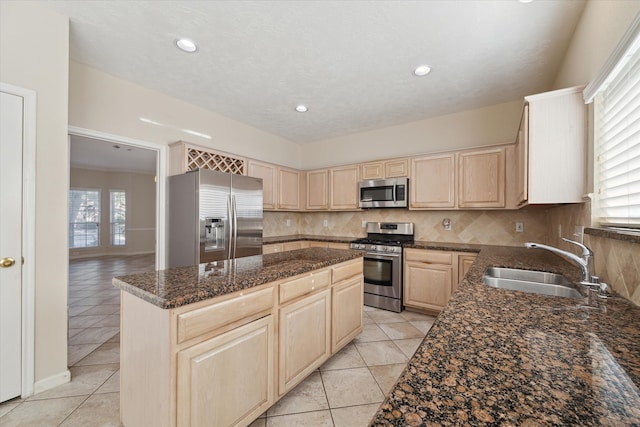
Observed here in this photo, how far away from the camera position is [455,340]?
2.49 ft

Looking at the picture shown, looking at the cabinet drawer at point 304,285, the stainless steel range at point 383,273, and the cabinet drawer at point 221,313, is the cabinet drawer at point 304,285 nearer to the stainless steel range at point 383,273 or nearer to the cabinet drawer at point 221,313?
the cabinet drawer at point 221,313

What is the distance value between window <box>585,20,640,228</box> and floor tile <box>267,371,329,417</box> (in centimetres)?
193

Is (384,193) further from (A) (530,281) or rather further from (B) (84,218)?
(B) (84,218)

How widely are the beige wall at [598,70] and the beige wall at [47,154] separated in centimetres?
329

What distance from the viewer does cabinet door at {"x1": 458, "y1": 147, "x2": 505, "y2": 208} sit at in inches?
125

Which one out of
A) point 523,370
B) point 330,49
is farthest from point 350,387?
point 330,49

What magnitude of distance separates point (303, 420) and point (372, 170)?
10.7 feet

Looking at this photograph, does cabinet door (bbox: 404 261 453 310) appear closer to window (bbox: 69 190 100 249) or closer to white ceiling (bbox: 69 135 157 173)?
white ceiling (bbox: 69 135 157 173)

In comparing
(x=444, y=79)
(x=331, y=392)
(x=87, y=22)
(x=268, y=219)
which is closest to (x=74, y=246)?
(x=268, y=219)

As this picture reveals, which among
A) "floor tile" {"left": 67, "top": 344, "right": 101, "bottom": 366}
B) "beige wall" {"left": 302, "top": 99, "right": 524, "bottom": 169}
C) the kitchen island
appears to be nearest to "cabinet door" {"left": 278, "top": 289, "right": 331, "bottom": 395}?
the kitchen island

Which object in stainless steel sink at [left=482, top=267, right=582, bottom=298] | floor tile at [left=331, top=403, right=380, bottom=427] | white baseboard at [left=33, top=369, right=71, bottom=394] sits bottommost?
floor tile at [left=331, top=403, right=380, bottom=427]

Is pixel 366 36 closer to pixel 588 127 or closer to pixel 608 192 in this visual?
pixel 588 127

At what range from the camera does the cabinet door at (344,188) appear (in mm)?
4246

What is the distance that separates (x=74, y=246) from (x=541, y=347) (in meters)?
10.0
